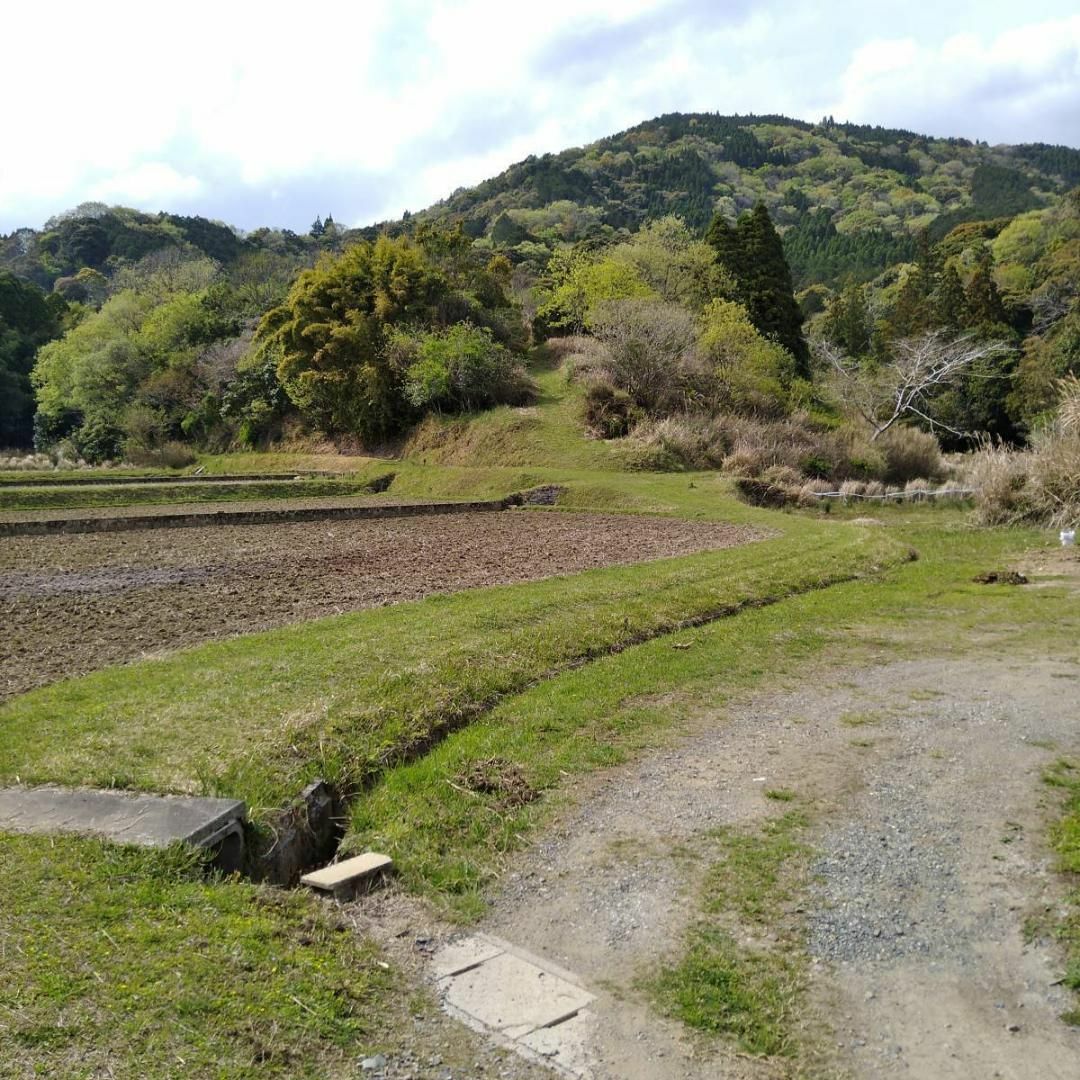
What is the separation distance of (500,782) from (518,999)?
233cm

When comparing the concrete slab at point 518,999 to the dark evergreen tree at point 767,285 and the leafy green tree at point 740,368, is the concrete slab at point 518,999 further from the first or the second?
the dark evergreen tree at point 767,285

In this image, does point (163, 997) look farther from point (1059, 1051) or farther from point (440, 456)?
point (440, 456)

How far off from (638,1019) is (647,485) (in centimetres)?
2423

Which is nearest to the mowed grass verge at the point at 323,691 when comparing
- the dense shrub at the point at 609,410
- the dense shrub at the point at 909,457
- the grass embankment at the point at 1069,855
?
the grass embankment at the point at 1069,855

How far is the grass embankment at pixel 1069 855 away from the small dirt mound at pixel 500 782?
3.10 m

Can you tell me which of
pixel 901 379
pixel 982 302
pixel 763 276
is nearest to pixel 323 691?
pixel 901 379

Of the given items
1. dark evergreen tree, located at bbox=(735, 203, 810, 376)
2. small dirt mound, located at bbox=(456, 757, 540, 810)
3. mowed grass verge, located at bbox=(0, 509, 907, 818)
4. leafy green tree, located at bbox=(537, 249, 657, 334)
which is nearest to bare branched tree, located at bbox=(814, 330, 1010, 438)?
dark evergreen tree, located at bbox=(735, 203, 810, 376)

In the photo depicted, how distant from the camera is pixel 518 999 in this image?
385 cm

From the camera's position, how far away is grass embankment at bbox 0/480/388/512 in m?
24.8

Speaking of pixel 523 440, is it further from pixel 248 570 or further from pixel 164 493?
pixel 248 570

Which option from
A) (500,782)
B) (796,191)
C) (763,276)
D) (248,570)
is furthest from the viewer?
(796,191)

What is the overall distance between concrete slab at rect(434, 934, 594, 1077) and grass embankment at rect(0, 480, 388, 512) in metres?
23.5

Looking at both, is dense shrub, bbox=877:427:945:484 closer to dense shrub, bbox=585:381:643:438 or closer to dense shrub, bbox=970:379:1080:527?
dense shrub, bbox=585:381:643:438

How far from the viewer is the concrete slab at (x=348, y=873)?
4.76 m
